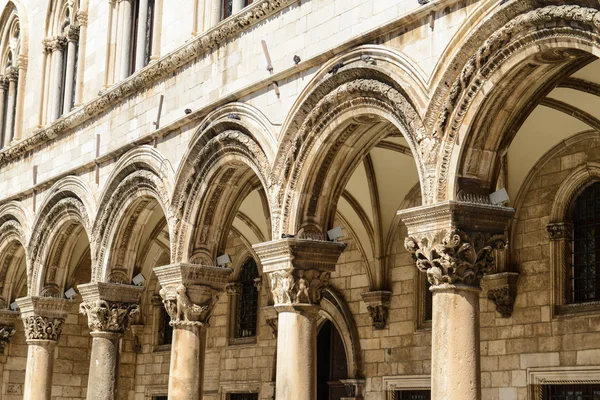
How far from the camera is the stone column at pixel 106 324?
606 inches

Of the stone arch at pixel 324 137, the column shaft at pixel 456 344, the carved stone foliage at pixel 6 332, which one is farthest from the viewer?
the carved stone foliage at pixel 6 332

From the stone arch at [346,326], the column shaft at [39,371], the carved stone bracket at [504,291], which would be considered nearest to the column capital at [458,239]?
the carved stone bracket at [504,291]

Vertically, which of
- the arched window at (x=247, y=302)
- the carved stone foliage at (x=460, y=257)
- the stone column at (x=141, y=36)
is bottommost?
the carved stone foliage at (x=460, y=257)

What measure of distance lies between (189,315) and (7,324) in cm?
773

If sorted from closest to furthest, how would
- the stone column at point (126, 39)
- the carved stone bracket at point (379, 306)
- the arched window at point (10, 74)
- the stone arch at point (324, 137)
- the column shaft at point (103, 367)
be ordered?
1. the stone arch at point (324, 137)
2. the column shaft at point (103, 367)
3. the carved stone bracket at point (379, 306)
4. the stone column at point (126, 39)
5. the arched window at point (10, 74)

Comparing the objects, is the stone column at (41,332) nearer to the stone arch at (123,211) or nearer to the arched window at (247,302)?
the stone arch at (123,211)

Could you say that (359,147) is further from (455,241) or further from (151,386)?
(151,386)

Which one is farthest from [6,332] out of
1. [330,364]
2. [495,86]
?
[495,86]

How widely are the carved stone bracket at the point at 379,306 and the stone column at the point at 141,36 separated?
4644 mm

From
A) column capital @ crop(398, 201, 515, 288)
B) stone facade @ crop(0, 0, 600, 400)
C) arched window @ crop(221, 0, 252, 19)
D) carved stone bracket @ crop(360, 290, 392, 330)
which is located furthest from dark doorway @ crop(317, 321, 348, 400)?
column capital @ crop(398, 201, 515, 288)

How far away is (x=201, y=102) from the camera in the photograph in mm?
13836

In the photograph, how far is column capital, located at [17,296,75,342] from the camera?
1762cm

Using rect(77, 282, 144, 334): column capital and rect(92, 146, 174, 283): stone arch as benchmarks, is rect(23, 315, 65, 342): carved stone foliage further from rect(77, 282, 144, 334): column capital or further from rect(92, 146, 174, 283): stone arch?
rect(92, 146, 174, 283): stone arch

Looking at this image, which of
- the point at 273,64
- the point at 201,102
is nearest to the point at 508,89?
the point at 273,64
